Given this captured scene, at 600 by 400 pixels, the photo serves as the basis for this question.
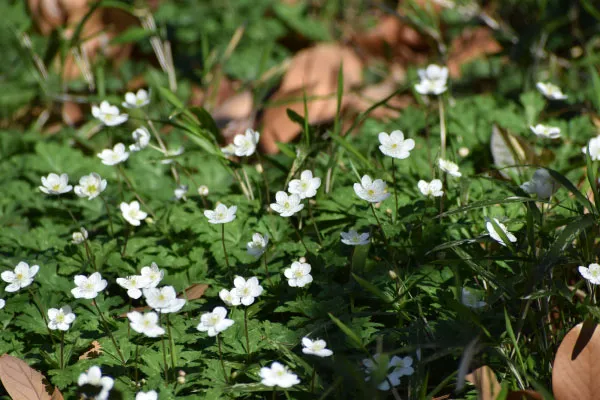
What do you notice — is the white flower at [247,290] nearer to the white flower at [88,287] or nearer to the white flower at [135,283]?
the white flower at [135,283]

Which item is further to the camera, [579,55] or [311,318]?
[579,55]

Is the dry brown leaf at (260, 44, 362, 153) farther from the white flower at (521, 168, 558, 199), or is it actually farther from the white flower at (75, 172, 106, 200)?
the white flower at (521, 168, 558, 199)

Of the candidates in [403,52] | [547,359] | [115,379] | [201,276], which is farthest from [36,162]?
[403,52]

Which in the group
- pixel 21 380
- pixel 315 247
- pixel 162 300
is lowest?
pixel 21 380

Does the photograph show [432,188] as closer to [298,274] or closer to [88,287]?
[298,274]

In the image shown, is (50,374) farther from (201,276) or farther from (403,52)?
(403,52)

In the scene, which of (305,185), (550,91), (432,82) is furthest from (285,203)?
→ (550,91)

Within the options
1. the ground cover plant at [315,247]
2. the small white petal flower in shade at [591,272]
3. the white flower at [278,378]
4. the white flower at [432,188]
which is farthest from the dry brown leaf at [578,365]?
the white flower at [278,378]
